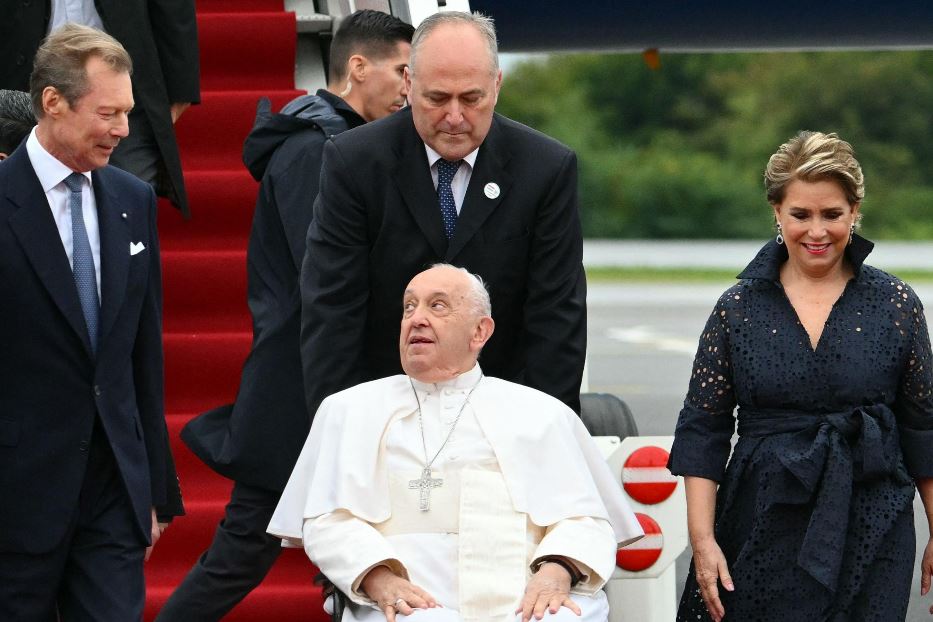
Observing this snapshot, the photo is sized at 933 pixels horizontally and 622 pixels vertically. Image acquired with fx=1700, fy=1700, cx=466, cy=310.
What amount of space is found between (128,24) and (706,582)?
2857 millimetres

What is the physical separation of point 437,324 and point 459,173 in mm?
491

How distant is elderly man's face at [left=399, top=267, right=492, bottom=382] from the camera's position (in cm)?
420

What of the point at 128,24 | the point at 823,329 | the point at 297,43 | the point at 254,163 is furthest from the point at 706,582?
the point at 297,43

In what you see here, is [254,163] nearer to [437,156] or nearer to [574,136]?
[437,156]

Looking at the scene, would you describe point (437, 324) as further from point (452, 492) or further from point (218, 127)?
point (218, 127)

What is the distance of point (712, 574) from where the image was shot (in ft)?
13.7

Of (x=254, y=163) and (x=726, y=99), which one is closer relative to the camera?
(x=254, y=163)

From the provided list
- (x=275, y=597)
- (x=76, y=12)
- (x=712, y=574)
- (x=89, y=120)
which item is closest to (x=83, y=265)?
(x=89, y=120)

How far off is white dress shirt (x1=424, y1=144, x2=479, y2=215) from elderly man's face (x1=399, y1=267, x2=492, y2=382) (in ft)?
1.04

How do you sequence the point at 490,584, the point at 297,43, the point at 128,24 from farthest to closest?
the point at 297,43 → the point at 128,24 → the point at 490,584

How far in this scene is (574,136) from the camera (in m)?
34.2

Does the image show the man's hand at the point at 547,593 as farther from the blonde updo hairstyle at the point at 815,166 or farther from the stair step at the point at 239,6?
the stair step at the point at 239,6

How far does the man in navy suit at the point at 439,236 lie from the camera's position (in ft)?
14.4

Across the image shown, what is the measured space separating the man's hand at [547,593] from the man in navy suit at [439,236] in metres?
0.59
